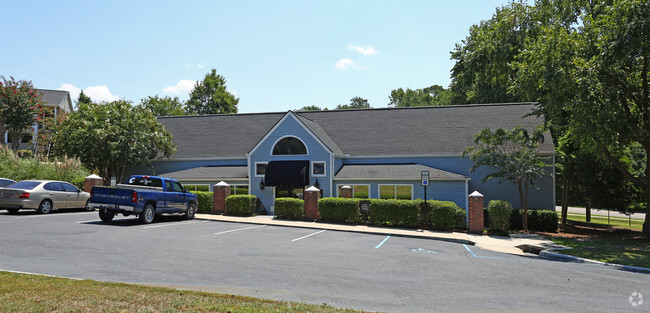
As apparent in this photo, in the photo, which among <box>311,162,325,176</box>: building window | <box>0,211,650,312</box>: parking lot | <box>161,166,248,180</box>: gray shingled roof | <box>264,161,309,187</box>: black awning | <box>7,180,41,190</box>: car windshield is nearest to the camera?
<box>0,211,650,312</box>: parking lot

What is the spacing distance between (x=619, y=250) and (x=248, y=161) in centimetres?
2034

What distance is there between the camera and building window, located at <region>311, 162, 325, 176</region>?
27.8m

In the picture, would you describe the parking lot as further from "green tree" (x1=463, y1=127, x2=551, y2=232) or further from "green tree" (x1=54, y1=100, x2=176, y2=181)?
"green tree" (x1=54, y1=100, x2=176, y2=181)

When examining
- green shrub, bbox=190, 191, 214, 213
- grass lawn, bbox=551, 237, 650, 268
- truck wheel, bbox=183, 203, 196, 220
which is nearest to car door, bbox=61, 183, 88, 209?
truck wheel, bbox=183, 203, 196, 220

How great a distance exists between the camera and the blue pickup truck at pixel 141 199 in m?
17.5

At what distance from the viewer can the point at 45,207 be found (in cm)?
2050

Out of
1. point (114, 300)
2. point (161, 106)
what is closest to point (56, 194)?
point (114, 300)

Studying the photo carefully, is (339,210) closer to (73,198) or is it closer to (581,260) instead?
(581,260)

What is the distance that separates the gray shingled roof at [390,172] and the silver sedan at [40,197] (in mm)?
14417

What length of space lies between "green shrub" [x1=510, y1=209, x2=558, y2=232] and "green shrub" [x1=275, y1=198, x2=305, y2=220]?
11116 mm

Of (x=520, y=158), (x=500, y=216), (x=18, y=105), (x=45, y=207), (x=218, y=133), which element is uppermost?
(x=18, y=105)

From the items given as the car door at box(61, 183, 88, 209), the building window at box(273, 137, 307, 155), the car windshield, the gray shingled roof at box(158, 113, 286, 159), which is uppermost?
the gray shingled roof at box(158, 113, 286, 159)

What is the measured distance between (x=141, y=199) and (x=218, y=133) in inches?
700

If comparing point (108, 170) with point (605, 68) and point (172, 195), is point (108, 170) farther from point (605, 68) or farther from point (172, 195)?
point (605, 68)
